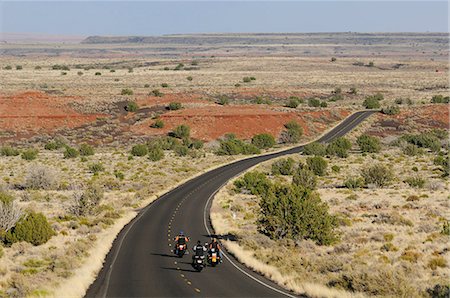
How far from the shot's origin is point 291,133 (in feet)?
328

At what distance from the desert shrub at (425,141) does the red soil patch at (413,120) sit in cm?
869

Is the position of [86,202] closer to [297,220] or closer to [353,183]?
[297,220]

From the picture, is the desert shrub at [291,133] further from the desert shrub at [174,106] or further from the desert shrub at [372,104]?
the desert shrub at [372,104]

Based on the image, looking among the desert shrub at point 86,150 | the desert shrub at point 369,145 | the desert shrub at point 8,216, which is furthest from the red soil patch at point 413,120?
the desert shrub at point 8,216

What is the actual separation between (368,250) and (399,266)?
418cm

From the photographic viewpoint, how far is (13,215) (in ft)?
122

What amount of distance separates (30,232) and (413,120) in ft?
300

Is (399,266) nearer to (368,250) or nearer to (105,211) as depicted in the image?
(368,250)

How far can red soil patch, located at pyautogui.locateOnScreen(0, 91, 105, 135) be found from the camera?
106 m

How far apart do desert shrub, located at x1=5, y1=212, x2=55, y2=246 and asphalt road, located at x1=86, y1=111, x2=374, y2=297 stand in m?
4.12

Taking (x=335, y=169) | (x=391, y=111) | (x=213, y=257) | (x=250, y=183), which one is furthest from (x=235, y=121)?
(x=213, y=257)

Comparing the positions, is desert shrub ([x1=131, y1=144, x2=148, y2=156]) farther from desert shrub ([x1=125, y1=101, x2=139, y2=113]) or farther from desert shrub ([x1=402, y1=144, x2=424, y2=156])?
desert shrub ([x1=402, y1=144, x2=424, y2=156])

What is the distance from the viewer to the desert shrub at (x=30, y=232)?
34.8m

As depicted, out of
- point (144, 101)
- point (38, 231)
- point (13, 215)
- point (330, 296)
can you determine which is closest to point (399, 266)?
point (330, 296)
